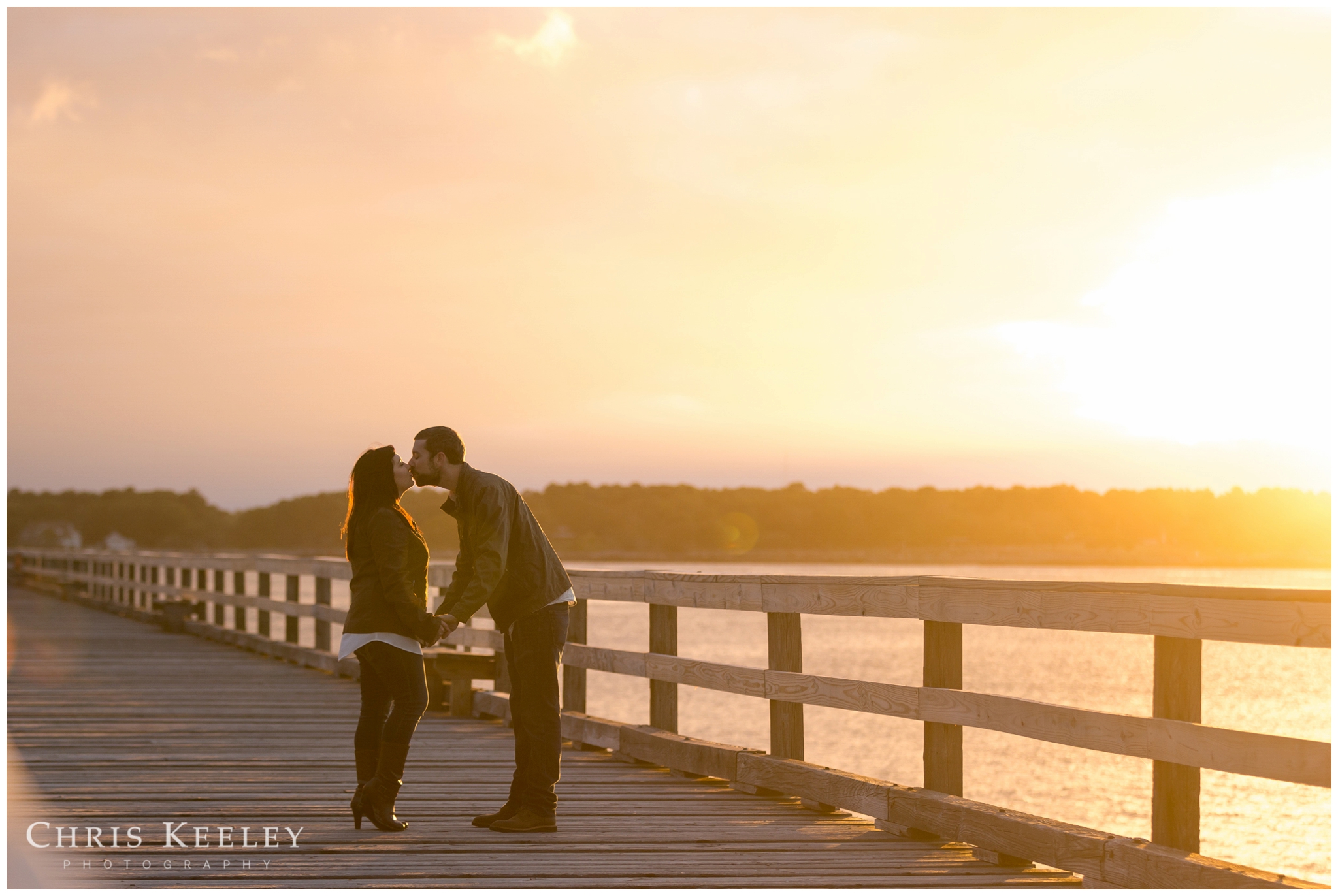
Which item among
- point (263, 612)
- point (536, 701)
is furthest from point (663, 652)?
point (263, 612)

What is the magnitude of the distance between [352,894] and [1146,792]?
46.9m

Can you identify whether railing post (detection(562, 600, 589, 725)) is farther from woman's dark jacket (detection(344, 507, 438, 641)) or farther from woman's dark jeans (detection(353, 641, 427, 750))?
woman's dark jacket (detection(344, 507, 438, 641))

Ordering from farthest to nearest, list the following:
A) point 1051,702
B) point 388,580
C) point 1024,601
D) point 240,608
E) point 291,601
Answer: point 1051,702
point 240,608
point 291,601
point 388,580
point 1024,601

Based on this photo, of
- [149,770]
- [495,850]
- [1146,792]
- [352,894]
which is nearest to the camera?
[352,894]

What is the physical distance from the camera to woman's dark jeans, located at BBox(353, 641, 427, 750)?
5496 mm

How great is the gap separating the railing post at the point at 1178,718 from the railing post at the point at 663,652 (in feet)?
11.1

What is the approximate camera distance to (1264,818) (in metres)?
36.5

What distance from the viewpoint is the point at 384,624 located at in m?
5.51

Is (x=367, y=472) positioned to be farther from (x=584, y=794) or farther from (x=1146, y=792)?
(x=1146, y=792)

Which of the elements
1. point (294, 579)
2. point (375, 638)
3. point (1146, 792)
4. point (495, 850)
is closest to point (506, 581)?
point (375, 638)

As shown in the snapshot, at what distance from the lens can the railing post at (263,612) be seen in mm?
15867

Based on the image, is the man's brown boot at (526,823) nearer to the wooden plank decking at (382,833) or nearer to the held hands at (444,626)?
the wooden plank decking at (382,833)

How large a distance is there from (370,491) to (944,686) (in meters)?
2.56

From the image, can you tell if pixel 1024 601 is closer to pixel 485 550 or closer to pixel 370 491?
pixel 485 550
